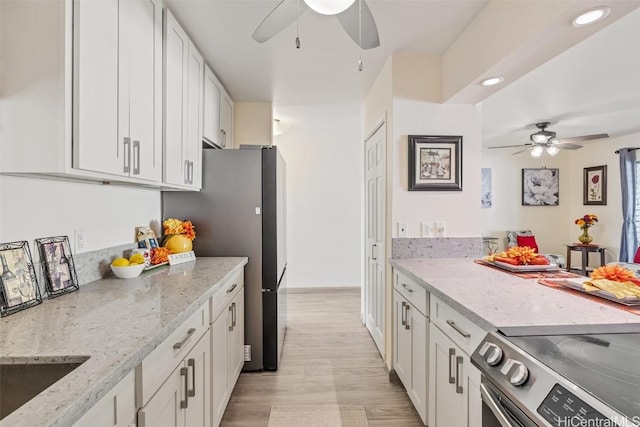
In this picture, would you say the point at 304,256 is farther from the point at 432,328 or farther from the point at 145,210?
the point at 432,328

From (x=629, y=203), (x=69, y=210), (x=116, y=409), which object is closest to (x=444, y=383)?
(x=116, y=409)

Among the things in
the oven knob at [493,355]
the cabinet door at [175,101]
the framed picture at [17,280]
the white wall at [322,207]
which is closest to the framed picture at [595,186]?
the white wall at [322,207]

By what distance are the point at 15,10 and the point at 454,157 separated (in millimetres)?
2535

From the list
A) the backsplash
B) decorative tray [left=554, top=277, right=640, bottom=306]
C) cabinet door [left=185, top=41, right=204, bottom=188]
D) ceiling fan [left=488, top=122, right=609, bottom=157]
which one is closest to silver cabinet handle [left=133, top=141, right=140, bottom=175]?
cabinet door [left=185, top=41, right=204, bottom=188]

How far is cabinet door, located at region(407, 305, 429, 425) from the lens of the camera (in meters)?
1.82

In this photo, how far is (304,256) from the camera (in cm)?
525

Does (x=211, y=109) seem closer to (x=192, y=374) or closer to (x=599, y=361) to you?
(x=192, y=374)

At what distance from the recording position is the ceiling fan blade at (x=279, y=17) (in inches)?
58.4

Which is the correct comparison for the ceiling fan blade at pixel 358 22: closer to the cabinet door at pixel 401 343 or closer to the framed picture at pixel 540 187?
the cabinet door at pixel 401 343

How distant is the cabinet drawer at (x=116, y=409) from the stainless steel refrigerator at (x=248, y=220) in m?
1.69

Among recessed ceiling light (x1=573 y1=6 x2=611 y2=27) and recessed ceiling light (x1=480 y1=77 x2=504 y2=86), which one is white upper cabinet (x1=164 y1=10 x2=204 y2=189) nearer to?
recessed ceiling light (x1=480 y1=77 x2=504 y2=86)

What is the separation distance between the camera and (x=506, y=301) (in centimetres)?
138

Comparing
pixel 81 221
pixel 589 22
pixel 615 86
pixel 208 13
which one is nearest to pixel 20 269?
pixel 81 221

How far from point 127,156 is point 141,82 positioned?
418 millimetres
